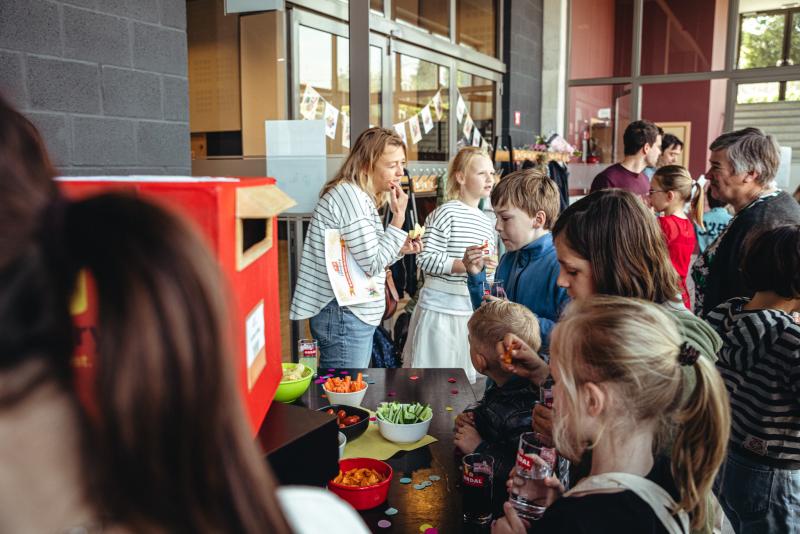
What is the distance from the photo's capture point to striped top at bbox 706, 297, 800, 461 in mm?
1854

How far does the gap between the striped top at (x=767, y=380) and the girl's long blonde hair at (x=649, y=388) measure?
33.9 inches

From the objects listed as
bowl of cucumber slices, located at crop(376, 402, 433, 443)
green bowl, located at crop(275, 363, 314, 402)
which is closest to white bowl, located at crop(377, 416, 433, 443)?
bowl of cucumber slices, located at crop(376, 402, 433, 443)

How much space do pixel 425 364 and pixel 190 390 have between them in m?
2.94

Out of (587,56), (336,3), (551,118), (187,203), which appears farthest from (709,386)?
(587,56)

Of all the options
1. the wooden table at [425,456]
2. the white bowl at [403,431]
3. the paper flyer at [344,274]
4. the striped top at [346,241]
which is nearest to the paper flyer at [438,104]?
the striped top at [346,241]

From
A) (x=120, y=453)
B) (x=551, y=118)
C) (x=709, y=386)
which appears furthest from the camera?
(x=551, y=118)

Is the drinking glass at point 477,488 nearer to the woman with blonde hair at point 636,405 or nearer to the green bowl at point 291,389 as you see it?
the woman with blonde hair at point 636,405

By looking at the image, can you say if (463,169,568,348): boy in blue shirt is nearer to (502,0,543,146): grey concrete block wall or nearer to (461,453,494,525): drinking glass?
(461,453,494,525): drinking glass

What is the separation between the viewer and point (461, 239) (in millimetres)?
3367

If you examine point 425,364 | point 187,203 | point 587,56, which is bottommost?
point 425,364

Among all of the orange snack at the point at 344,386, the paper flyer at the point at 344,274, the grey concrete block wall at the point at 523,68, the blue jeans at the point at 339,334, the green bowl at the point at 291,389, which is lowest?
the blue jeans at the point at 339,334

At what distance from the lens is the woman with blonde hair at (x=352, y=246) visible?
2.85m

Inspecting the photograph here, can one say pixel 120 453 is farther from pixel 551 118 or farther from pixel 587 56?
pixel 587 56

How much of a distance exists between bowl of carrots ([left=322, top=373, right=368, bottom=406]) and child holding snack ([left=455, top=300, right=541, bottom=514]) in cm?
34
